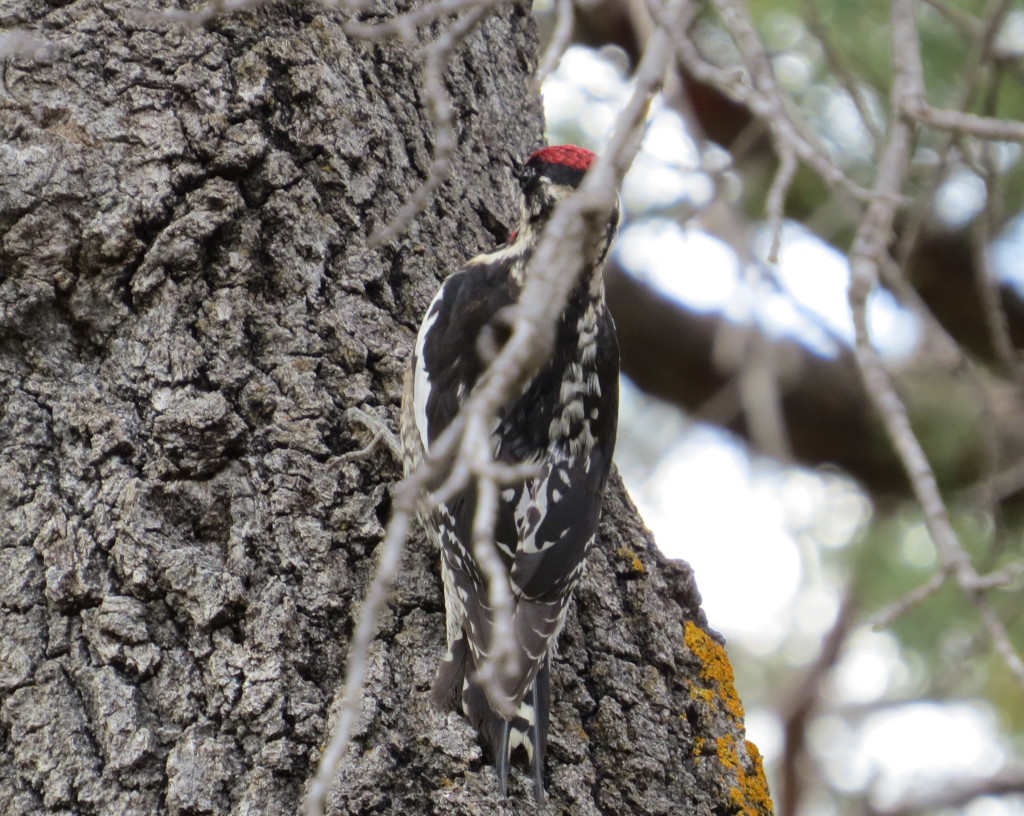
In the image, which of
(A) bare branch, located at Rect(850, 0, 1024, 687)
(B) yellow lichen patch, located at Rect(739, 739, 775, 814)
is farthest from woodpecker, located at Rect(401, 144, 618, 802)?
(A) bare branch, located at Rect(850, 0, 1024, 687)

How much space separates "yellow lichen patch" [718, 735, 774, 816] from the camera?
1.84 meters

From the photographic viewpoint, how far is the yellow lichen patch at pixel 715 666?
1984 millimetres

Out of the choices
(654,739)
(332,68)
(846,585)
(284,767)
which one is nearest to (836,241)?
(846,585)

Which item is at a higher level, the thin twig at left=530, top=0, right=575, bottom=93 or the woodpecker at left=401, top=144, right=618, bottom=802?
the thin twig at left=530, top=0, right=575, bottom=93

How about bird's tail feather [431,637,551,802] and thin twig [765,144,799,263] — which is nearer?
thin twig [765,144,799,263]

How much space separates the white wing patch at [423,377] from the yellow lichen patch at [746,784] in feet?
2.50

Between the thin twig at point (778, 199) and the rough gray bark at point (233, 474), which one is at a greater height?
the thin twig at point (778, 199)

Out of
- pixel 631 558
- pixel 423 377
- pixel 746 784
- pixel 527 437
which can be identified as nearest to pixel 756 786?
pixel 746 784

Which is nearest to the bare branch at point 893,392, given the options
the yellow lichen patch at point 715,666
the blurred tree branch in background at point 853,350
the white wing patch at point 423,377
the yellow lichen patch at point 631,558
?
the yellow lichen patch at point 715,666

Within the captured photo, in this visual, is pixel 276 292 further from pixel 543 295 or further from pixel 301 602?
pixel 543 295

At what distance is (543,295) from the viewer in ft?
3.65

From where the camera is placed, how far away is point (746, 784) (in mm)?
1864

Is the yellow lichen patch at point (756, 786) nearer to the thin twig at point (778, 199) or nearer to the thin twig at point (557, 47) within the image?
the thin twig at point (778, 199)

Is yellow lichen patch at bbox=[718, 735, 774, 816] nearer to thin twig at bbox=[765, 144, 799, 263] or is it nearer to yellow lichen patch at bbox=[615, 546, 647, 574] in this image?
yellow lichen patch at bbox=[615, 546, 647, 574]
